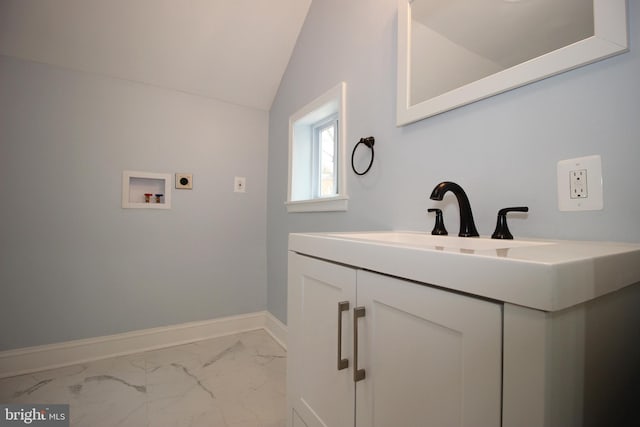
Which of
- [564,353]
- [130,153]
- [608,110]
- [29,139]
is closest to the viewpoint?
[564,353]

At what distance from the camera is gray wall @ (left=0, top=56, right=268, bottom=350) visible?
1.70 metres

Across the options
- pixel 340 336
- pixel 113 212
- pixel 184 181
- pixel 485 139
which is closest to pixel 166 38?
pixel 184 181

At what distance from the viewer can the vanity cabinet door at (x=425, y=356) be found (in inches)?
16.9

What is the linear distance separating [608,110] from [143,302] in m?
2.54

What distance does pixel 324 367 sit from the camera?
0.80m

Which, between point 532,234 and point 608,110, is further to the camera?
point 532,234

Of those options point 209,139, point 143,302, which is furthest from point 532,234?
point 143,302

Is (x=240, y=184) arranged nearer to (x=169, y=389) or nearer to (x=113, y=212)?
(x=113, y=212)

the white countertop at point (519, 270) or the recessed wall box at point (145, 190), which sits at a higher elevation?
the recessed wall box at point (145, 190)

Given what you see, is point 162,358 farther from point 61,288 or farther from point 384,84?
point 384,84

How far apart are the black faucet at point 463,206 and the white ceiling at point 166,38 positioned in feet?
5.77

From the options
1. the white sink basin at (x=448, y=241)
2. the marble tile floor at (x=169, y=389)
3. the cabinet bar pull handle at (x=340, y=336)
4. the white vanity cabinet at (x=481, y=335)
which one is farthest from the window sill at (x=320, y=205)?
the marble tile floor at (x=169, y=389)

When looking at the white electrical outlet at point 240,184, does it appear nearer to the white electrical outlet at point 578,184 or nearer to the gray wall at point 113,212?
the gray wall at point 113,212

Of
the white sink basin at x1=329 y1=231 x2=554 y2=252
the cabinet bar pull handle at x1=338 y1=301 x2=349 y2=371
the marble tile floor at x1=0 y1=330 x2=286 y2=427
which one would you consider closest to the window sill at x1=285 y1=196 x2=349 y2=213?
the white sink basin at x1=329 y1=231 x2=554 y2=252
